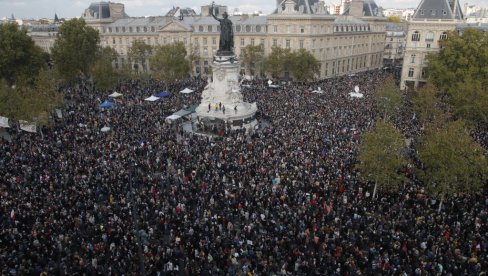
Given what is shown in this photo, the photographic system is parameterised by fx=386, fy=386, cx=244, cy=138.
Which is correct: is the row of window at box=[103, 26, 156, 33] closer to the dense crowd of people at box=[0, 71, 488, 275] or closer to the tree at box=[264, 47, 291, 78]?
the tree at box=[264, 47, 291, 78]

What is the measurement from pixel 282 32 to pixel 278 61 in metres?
9.18

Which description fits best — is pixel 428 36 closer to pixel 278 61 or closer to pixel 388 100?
pixel 278 61

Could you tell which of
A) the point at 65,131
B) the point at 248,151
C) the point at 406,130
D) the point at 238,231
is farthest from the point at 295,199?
the point at 65,131

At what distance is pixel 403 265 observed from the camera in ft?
62.0

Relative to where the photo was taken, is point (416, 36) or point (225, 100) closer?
point (225, 100)

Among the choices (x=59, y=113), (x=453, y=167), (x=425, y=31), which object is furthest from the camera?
(x=425, y=31)

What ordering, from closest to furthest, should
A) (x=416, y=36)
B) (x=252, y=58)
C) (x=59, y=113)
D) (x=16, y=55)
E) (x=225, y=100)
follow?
(x=225, y=100) → (x=59, y=113) → (x=16, y=55) → (x=416, y=36) → (x=252, y=58)

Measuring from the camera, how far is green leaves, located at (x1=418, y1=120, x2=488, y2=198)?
81.4 ft

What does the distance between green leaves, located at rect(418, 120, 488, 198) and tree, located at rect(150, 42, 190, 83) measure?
47258 millimetres

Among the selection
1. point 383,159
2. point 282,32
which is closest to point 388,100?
point 383,159

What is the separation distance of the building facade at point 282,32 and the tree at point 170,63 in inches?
512

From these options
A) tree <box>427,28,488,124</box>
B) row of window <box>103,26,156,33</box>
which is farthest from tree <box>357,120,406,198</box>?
row of window <box>103,26,156,33</box>

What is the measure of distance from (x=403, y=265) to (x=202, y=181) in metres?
14.4

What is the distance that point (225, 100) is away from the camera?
44.1 m
